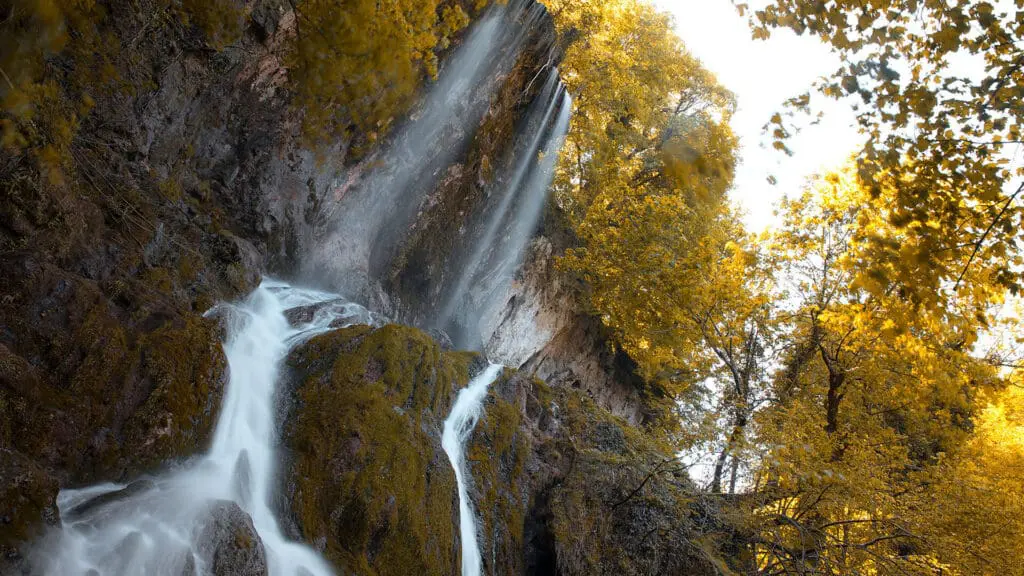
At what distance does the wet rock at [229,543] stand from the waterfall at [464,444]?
10.3 feet

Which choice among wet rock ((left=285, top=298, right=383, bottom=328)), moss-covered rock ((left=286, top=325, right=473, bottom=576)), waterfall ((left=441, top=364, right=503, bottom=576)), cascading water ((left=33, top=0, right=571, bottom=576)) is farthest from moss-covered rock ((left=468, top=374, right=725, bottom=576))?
wet rock ((left=285, top=298, right=383, bottom=328))

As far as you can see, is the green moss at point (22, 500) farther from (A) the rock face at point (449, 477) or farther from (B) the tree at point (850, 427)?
(B) the tree at point (850, 427)

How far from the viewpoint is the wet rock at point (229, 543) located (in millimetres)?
4375

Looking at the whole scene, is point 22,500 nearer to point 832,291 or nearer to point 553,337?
point 832,291

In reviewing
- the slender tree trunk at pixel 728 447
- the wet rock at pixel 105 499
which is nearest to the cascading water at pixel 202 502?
the wet rock at pixel 105 499

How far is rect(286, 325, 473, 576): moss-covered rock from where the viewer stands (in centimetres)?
592

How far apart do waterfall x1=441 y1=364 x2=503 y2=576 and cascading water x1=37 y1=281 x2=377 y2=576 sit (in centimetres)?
247

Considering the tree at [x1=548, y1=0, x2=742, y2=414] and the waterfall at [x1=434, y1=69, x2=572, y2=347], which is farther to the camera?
the waterfall at [x1=434, y1=69, x2=572, y2=347]

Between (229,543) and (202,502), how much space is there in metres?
0.52

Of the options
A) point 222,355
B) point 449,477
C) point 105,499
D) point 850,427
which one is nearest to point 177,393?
point 222,355

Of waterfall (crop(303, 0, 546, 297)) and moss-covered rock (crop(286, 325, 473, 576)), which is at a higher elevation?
waterfall (crop(303, 0, 546, 297))

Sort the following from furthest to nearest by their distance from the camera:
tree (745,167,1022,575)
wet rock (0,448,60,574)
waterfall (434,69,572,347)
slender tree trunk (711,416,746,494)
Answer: waterfall (434,69,572,347), slender tree trunk (711,416,746,494), tree (745,167,1022,575), wet rock (0,448,60,574)

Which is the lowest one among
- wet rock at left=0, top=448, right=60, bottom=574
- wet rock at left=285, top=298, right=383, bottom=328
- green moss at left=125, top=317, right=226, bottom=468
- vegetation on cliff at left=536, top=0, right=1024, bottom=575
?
wet rock at left=0, top=448, right=60, bottom=574

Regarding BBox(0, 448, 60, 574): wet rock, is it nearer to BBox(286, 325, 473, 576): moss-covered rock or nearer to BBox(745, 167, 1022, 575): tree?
BBox(286, 325, 473, 576): moss-covered rock
